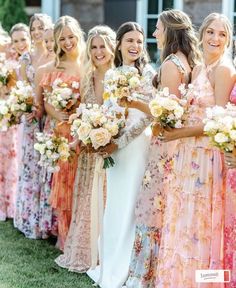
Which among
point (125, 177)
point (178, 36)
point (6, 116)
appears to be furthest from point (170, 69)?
point (6, 116)

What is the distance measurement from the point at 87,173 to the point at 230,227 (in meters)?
1.84

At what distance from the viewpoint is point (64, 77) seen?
252 inches

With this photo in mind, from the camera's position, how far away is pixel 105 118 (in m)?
5.46

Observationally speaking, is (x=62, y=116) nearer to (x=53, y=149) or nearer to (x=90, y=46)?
(x=53, y=149)

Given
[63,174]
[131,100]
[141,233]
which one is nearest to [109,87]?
[131,100]

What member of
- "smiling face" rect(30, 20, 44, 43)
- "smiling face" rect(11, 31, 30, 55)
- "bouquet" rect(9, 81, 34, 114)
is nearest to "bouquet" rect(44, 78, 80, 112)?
"bouquet" rect(9, 81, 34, 114)

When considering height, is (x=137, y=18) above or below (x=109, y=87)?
above

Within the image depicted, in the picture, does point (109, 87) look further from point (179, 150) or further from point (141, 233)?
point (141, 233)

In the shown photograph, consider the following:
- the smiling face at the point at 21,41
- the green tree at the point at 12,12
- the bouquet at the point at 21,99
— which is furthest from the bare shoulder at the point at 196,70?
the green tree at the point at 12,12

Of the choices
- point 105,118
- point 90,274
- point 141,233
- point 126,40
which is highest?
point 126,40

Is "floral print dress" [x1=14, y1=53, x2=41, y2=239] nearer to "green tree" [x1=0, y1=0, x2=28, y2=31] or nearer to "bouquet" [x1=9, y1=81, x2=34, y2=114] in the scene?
"bouquet" [x1=9, y1=81, x2=34, y2=114]

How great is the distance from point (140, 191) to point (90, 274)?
96 centimetres

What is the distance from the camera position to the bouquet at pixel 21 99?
6.76m

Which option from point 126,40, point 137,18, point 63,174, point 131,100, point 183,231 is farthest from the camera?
point 137,18
